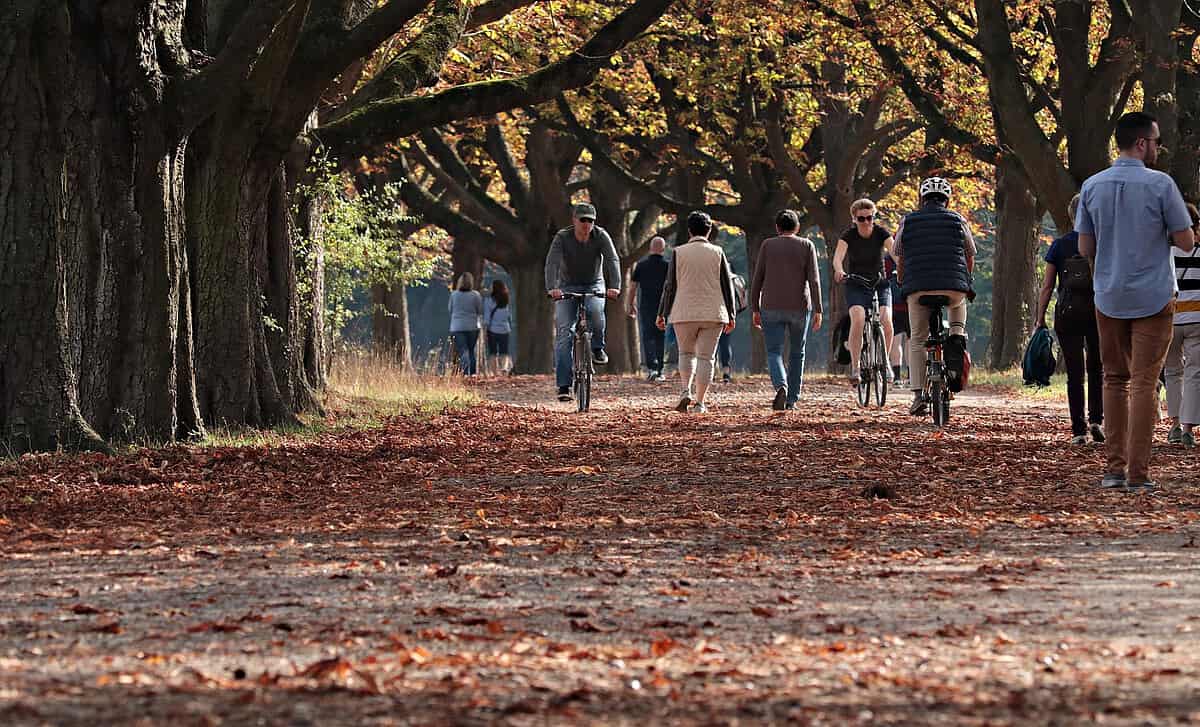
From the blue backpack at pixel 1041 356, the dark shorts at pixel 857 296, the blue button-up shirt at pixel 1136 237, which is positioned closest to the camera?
the blue button-up shirt at pixel 1136 237

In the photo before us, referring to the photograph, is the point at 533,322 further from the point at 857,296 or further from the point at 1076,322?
the point at 1076,322

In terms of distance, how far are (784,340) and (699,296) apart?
1.11 meters

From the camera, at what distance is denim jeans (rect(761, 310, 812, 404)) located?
1855cm

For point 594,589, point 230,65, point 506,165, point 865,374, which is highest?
point 506,165

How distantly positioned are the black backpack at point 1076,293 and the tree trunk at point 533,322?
22458 millimetres

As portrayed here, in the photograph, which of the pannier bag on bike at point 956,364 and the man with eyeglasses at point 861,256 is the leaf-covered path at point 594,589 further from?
the man with eyeglasses at point 861,256

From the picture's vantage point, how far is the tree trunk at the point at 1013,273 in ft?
96.7

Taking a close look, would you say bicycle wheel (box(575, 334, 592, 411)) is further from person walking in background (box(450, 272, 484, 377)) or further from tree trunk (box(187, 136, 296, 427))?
person walking in background (box(450, 272, 484, 377))

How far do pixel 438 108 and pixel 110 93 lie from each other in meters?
4.45

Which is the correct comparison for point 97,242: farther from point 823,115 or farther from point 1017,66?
point 823,115

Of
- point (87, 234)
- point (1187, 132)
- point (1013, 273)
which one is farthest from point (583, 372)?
point (1013, 273)

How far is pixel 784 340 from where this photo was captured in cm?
1869

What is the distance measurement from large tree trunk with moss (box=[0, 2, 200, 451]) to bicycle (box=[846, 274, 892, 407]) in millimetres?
7882

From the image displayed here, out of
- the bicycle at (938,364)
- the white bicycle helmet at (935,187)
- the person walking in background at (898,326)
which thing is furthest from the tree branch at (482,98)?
the person walking in background at (898,326)
